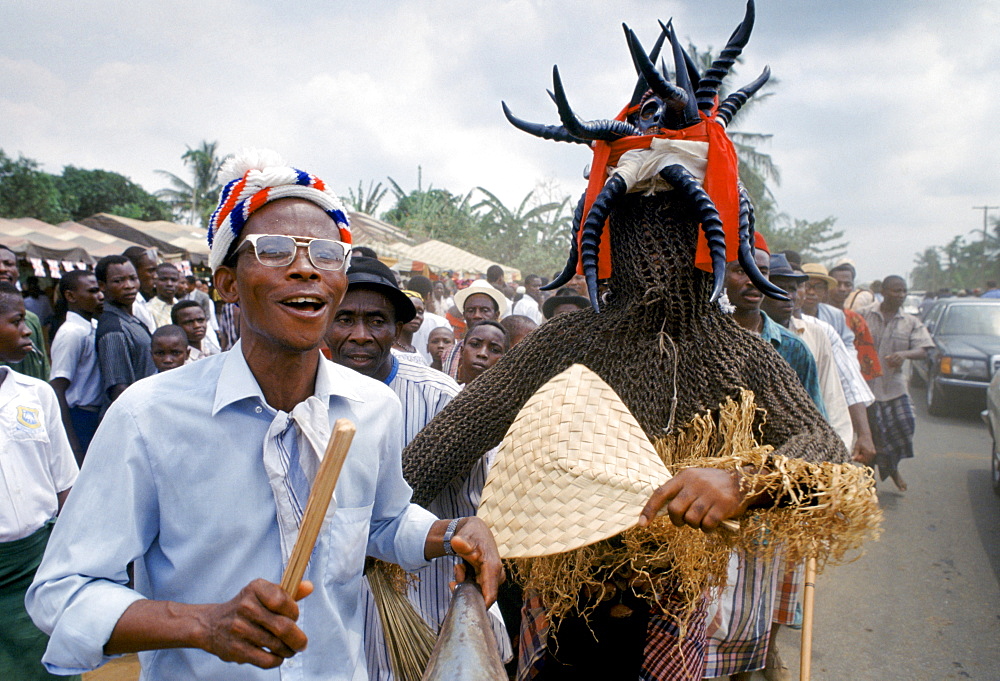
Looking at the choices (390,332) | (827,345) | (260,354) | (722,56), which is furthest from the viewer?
(827,345)

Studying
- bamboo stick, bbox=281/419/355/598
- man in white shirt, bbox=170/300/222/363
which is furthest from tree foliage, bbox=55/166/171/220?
bamboo stick, bbox=281/419/355/598

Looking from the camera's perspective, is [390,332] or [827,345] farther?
[827,345]

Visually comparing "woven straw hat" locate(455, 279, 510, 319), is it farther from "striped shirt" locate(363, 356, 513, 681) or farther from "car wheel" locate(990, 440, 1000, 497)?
"car wheel" locate(990, 440, 1000, 497)

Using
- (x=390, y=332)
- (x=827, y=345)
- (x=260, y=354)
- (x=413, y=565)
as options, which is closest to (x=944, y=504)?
(x=827, y=345)

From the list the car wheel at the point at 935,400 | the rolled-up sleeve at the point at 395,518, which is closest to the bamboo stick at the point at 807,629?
the rolled-up sleeve at the point at 395,518

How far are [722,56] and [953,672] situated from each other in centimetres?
354

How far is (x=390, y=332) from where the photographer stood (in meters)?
2.78

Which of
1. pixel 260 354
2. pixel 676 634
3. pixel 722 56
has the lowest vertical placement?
pixel 676 634

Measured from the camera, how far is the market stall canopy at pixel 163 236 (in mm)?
16136

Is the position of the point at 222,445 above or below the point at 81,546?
above

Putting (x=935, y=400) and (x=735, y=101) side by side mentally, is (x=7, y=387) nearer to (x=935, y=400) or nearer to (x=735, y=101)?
(x=735, y=101)

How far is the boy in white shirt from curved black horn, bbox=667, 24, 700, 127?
271 cm

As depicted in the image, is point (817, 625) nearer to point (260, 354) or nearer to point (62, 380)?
point (260, 354)

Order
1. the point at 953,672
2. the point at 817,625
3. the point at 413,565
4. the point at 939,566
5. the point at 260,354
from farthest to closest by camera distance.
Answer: the point at 939,566 < the point at 817,625 < the point at 953,672 < the point at 413,565 < the point at 260,354
